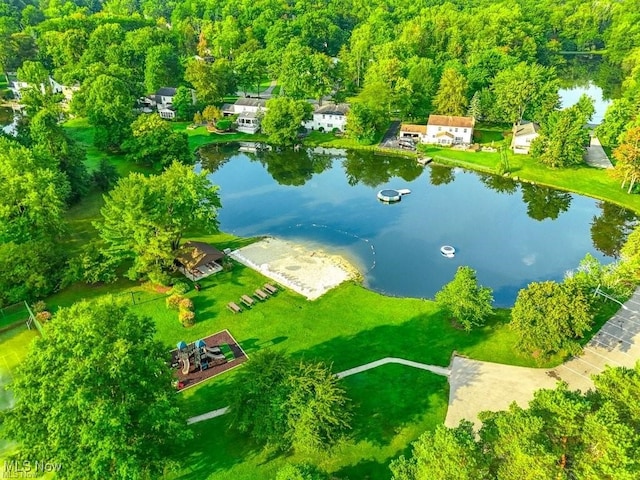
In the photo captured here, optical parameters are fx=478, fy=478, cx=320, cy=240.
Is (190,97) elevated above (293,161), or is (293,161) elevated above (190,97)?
(190,97)

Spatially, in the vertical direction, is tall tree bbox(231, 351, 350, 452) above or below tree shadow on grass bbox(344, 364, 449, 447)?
above

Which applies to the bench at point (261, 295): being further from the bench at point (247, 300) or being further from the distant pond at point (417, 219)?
the distant pond at point (417, 219)

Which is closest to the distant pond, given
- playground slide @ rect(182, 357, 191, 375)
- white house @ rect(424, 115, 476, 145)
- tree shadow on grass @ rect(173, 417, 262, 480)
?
white house @ rect(424, 115, 476, 145)

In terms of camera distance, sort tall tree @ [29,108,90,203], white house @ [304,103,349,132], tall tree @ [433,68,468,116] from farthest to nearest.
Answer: white house @ [304,103,349,132], tall tree @ [433,68,468,116], tall tree @ [29,108,90,203]

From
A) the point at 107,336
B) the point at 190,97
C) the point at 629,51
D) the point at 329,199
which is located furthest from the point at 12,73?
the point at 629,51

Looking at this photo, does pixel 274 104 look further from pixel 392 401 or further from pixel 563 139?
pixel 392 401

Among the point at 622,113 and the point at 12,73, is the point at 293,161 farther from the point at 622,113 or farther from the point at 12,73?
the point at 12,73

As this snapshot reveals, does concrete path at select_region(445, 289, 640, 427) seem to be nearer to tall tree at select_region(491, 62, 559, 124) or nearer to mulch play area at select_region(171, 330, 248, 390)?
mulch play area at select_region(171, 330, 248, 390)
